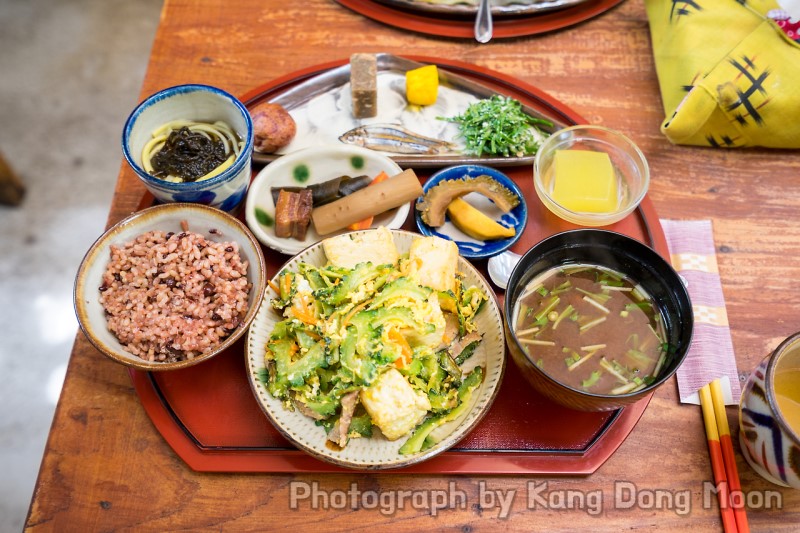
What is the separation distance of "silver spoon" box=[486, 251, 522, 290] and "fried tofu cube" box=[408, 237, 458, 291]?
197 mm

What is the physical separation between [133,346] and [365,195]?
0.81 m

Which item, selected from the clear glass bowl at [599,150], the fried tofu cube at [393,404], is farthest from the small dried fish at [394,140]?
the fried tofu cube at [393,404]

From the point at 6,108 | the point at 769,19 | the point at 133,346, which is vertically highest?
the point at 769,19

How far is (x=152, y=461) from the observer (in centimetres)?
162

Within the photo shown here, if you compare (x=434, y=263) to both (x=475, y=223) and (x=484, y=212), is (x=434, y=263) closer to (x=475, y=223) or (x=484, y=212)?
(x=475, y=223)

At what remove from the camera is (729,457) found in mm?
1599

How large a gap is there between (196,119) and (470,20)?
115cm

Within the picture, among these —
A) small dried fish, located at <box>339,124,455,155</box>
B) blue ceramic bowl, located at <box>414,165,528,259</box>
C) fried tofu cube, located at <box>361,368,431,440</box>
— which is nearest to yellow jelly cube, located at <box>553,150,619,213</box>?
blue ceramic bowl, located at <box>414,165,528,259</box>

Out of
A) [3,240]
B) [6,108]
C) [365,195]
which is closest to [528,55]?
[365,195]

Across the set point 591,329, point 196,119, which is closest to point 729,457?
point 591,329

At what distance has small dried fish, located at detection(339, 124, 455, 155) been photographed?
83.4 inches

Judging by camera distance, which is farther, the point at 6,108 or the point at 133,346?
the point at 6,108

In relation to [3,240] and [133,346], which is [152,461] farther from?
[3,240]

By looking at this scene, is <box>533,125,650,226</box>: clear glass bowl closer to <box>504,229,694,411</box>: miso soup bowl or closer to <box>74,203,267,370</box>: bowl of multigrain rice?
<box>504,229,694,411</box>: miso soup bowl
